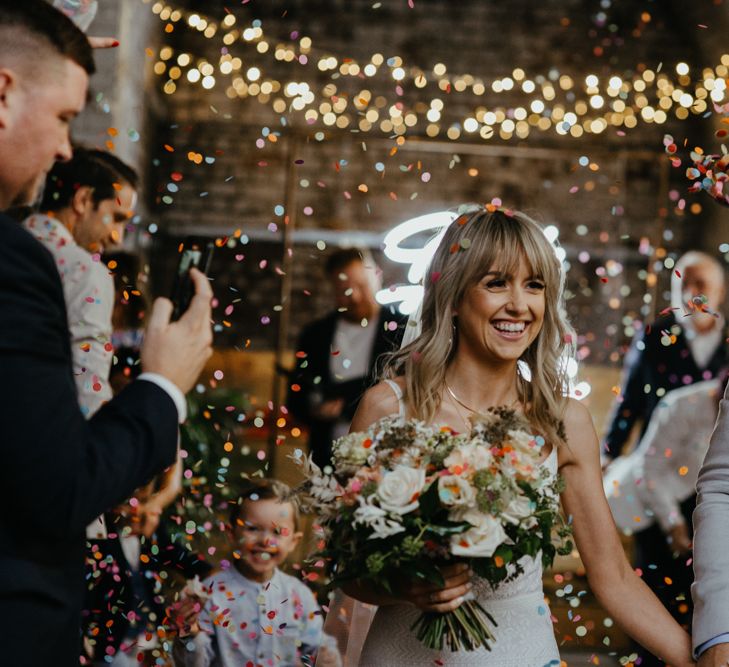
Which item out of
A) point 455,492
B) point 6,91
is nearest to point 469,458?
point 455,492

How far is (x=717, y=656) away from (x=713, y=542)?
0.23 metres

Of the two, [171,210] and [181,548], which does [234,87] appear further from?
[181,548]

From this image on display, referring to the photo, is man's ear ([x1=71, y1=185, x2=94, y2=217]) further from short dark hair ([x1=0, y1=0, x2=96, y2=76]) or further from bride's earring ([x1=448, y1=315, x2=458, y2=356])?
short dark hair ([x1=0, y1=0, x2=96, y2=76])

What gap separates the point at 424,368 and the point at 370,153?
5614 millimetres

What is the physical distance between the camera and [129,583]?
3639 mm

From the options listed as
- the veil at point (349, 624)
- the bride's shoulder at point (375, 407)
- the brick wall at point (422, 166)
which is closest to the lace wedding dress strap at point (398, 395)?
the bride's shoulder at point (375, 407)

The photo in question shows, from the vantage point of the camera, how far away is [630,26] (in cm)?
808

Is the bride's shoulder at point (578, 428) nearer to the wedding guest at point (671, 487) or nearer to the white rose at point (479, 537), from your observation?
the white rose at point (479, 537)

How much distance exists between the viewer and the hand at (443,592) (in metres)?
2.05

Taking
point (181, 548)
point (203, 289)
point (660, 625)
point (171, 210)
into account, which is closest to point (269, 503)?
point (181, 548)

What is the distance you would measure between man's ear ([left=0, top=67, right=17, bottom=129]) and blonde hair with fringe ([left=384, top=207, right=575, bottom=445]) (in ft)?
4.10

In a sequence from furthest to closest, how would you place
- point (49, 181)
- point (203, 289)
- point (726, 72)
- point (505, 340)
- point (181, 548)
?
point (726, 72) → point (181, 548) → point (49, 181) → point (505, 340) → point (203, 289)

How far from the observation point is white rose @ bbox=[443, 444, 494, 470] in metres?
2.03

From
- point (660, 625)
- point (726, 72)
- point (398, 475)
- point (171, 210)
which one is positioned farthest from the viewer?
point (171, 210)
